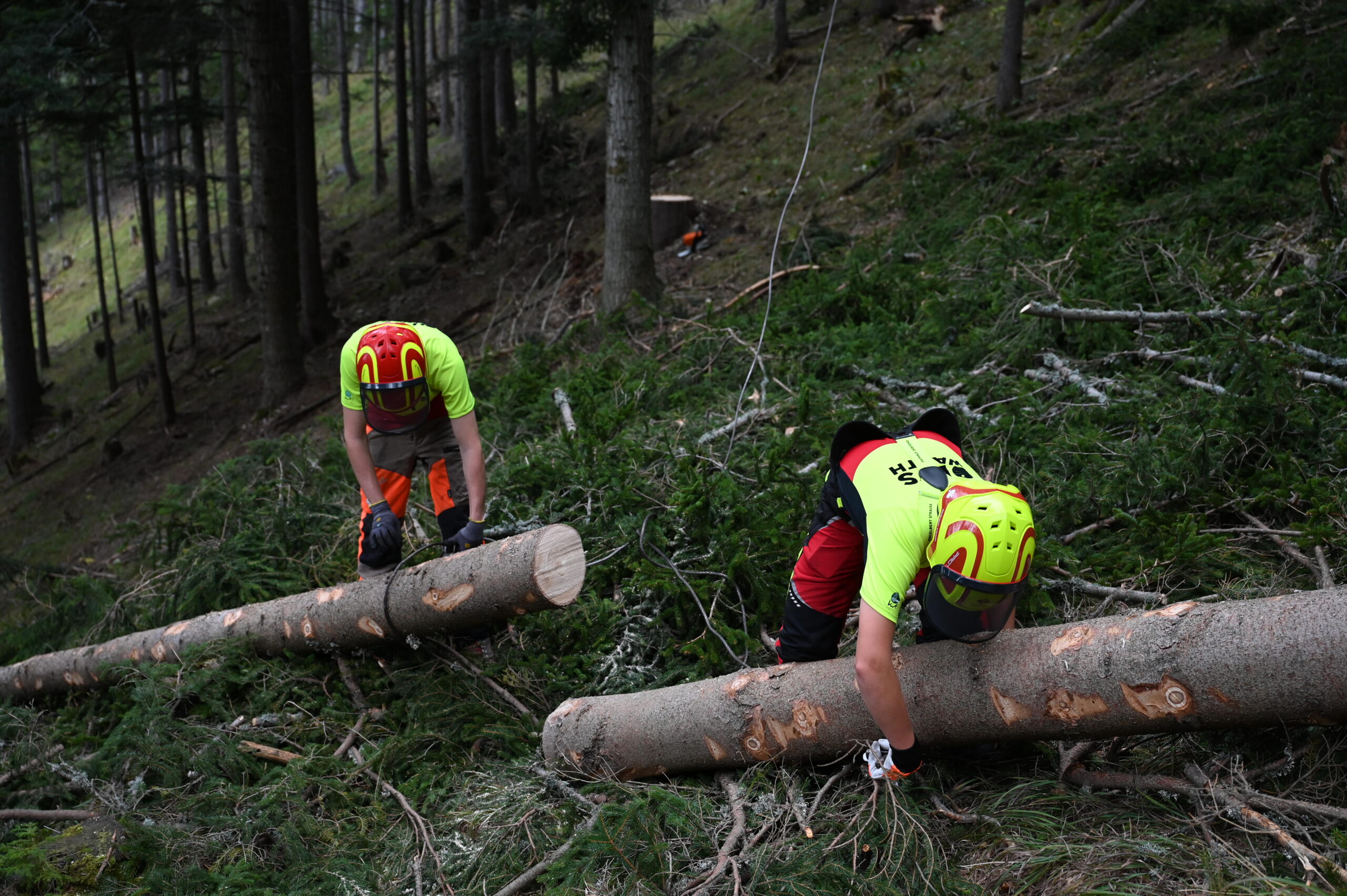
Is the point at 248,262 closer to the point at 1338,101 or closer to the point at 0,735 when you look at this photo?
the point at 0,735

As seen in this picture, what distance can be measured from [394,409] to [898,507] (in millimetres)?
2524

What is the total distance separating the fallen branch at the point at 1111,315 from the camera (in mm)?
5164

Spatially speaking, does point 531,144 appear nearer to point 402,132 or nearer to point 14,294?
point 402,132

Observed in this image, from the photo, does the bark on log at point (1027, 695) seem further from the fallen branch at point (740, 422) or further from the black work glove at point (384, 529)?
the fallen branch at point (740, 422)

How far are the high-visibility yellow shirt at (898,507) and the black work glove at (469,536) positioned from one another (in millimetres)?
1900

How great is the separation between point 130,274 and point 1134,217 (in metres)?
38.2

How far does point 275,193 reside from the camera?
10828 millimetres

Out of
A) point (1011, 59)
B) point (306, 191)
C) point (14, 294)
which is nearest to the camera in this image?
point (1011, 59)

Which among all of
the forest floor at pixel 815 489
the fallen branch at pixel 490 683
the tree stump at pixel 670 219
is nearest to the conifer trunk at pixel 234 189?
the forest floor at pixel 815 489

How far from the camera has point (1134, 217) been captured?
21.9 feet

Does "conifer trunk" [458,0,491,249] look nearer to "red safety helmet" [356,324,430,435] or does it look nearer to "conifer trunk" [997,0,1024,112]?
"conifer trunk" [997,0,1024,112]

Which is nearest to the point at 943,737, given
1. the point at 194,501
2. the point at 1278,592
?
the point at 1278,592

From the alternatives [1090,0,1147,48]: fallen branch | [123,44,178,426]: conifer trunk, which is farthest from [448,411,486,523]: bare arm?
[123,44,178,426]: conifer trunk

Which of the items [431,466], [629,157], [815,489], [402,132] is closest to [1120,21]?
[629,157]
